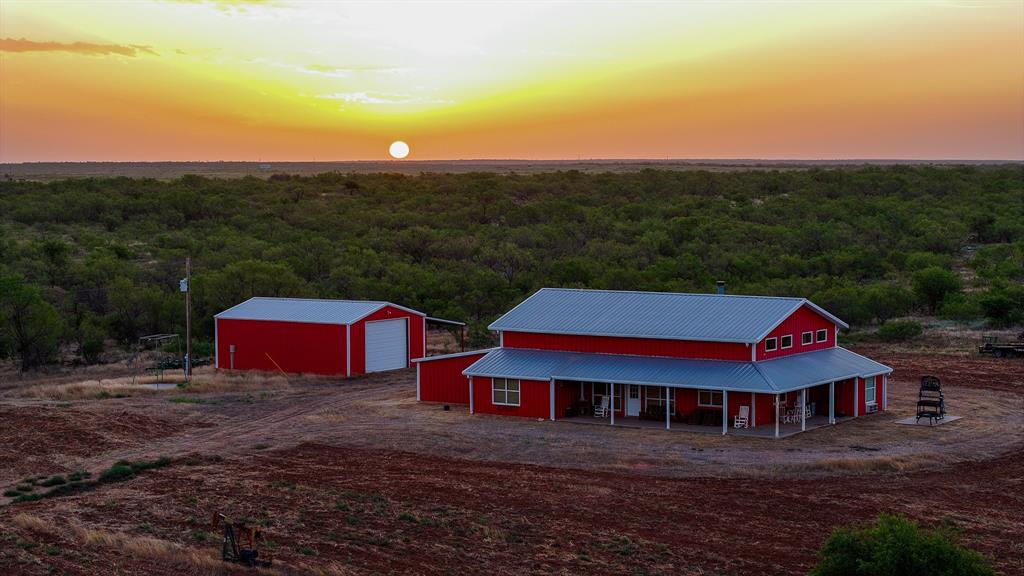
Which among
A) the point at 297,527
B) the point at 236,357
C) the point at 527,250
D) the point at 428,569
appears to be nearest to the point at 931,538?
the point at 428,569

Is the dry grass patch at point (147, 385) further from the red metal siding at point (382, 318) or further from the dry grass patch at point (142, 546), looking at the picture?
the dry grass patch at point (142, 546)

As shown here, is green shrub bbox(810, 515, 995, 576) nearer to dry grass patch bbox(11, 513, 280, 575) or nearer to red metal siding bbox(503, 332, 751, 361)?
dry grass patch bbox(11, 513, 280, 575)

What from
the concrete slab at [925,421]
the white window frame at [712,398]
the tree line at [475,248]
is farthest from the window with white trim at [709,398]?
the tree line at [475,248]

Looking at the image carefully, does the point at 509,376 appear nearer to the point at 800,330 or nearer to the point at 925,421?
the point at 800,330

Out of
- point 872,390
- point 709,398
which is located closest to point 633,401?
point 709,398

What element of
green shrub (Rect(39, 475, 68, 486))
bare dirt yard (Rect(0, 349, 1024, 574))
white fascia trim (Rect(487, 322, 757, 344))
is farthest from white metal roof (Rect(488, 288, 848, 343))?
green shrub (Rect(39, 475, 68, 486))
